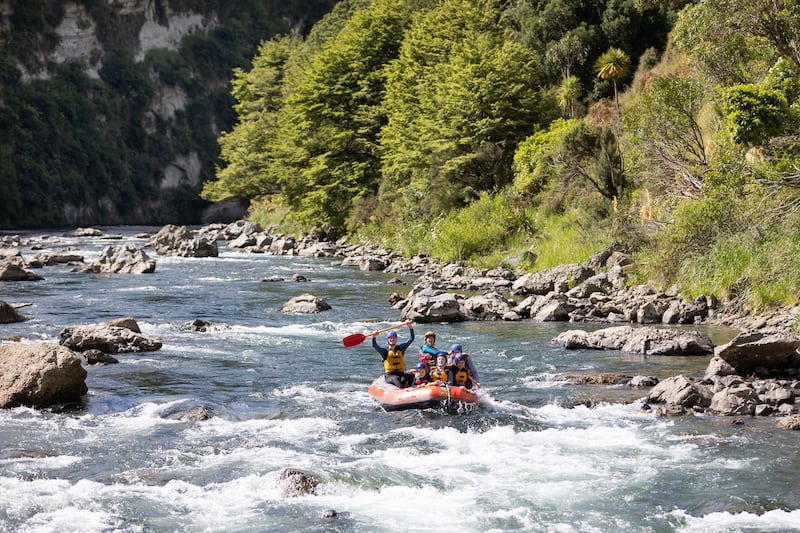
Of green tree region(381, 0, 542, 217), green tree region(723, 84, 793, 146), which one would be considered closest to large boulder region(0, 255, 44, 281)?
green tree region(381, 0, 542, 217)

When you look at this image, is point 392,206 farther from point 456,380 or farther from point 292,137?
point 456,380

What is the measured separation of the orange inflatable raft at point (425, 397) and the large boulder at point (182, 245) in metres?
34.7

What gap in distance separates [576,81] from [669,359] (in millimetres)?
25684

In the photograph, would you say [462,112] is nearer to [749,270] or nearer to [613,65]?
[613,65]

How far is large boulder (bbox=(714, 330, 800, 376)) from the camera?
16.1m

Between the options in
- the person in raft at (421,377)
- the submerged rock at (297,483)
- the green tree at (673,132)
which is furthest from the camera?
the green tree at (673,132)

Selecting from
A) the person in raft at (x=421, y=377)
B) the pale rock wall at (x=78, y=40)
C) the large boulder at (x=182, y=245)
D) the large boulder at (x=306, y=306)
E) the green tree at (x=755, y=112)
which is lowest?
the person in raft at (x=421, y=377)

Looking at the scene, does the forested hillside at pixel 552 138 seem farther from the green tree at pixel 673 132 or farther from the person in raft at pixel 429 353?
the person in raft at pixel 429 353

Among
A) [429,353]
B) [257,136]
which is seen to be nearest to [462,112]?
[429,353]

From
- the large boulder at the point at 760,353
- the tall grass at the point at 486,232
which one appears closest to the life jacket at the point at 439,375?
the large boulder at the point at 760,353

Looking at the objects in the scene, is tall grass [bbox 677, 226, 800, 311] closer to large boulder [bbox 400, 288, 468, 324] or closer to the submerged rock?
large boulder [bbox 400, 288, 468, 324]

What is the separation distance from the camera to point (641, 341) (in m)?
19.6

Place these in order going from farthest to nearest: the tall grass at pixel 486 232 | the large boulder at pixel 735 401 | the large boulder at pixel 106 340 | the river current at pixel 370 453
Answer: the tall grass at pixel 486 232 < the large boulder at pixel 106 340 < the large boulder at pixel 735 401 < the river current at pixel 370 453

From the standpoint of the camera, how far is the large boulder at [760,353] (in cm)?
1612
